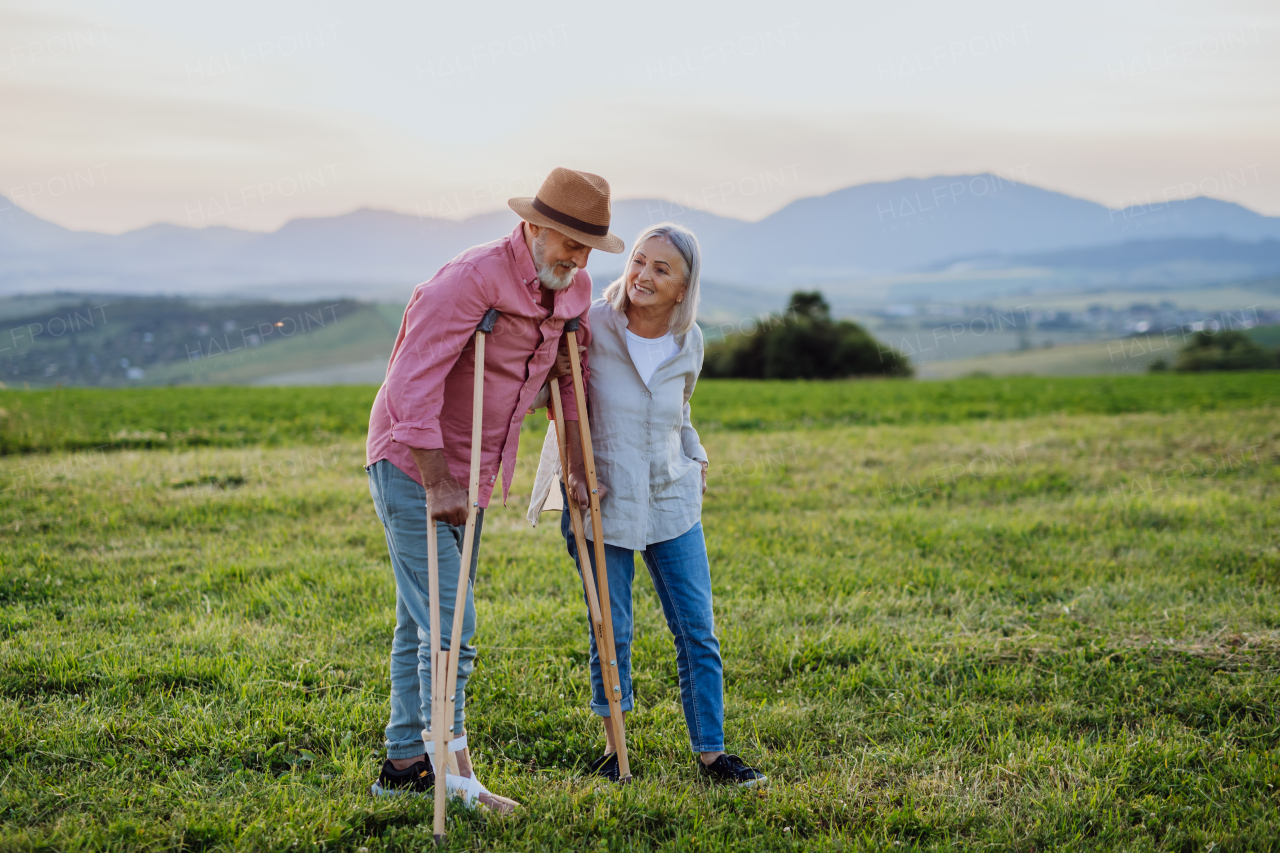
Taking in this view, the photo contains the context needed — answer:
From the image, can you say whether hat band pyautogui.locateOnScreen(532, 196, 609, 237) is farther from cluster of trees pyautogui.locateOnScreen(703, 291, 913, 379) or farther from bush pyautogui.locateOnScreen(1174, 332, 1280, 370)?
bush pyautogui.locateOnScreen(1174, 332, 1280, 370)

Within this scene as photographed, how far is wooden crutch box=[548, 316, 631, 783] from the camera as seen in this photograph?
360 cm

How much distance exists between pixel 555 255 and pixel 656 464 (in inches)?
42.1

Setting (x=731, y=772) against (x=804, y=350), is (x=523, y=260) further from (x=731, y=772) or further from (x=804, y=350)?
(x=804, y=350)

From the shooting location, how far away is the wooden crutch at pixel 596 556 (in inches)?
142

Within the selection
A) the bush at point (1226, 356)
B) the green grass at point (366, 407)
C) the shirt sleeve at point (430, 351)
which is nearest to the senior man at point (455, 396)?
the shirt sleeve at point (430, 351)

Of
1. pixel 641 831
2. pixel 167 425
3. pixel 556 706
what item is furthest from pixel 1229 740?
pixel 167 425

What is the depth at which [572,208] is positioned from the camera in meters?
3.29

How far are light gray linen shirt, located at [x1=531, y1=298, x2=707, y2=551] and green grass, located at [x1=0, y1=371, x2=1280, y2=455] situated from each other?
12680mm

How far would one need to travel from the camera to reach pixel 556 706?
4539 mm

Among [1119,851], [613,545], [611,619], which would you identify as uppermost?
[613,545]

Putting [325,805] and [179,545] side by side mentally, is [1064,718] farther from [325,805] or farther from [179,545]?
[179,545]

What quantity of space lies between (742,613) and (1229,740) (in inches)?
113

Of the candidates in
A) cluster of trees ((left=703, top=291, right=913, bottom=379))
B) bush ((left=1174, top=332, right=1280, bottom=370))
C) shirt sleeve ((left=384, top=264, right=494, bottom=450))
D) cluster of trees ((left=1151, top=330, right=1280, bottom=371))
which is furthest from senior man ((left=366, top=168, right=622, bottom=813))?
bush ((left=1174, top=332, right=1280, bottom=370))

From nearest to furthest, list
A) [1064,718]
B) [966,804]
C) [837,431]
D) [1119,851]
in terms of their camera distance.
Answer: [1119,851] → [966,804] → [1064,718] → [837,431]
